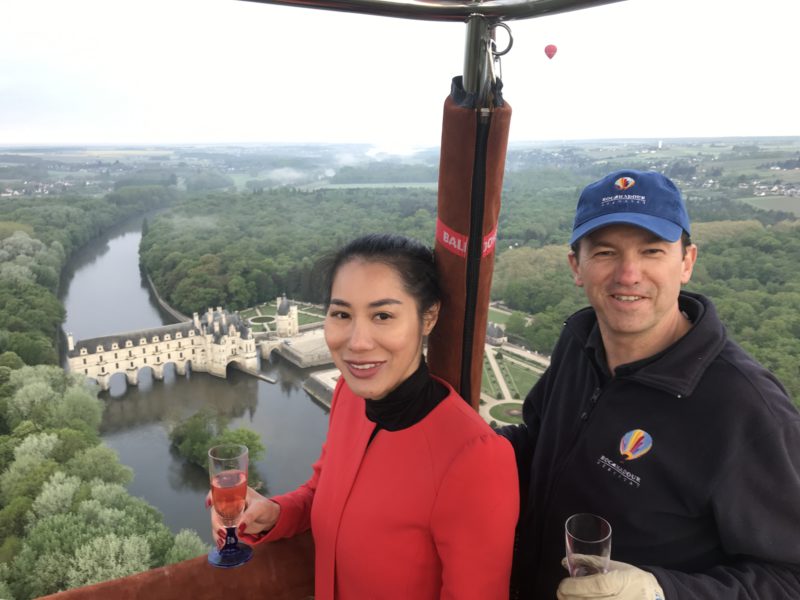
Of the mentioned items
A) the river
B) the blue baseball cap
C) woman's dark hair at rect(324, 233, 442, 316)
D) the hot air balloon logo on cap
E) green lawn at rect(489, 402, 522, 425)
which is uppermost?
the blue baseball cap

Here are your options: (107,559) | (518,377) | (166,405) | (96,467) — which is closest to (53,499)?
(96,467)

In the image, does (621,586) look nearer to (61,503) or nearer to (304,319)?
(61,503)

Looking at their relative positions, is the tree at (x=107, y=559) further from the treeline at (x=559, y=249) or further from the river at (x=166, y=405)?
the treeline at (x=559, y=249)

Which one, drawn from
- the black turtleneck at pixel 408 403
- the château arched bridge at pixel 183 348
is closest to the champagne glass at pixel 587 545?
the black turtleneck at pixel 408 403

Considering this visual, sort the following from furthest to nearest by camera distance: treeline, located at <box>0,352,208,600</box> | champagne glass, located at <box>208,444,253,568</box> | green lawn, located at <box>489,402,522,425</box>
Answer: green lawn, located at <box>489,402,522,425</box> < treeline, located at <box>0,352,208,600</box> < champagne glass, located at <box>208,444,253,568</box>

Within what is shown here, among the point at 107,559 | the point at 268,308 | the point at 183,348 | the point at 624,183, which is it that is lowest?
the point at 183,348

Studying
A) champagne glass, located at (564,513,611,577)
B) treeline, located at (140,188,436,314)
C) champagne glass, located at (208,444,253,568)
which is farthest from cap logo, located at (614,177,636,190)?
treeline, located at (140,188,436,314)

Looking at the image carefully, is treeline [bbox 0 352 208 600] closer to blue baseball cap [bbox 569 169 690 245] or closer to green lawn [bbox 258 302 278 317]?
blue baseball cap [bbox 569 169 690 245]
